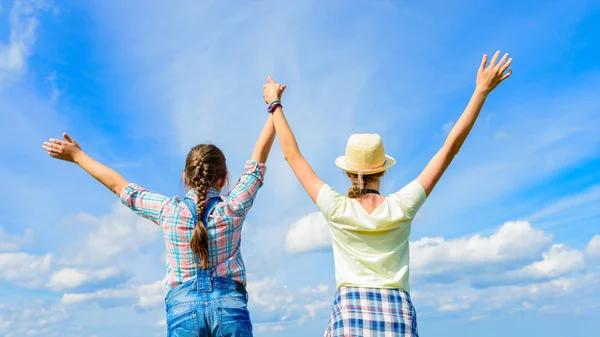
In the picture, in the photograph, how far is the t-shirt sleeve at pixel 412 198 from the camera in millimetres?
6323

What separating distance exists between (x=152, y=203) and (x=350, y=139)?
8.38 ft

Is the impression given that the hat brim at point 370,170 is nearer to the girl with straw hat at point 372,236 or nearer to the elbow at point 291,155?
the girl with straw hat at point 372,236

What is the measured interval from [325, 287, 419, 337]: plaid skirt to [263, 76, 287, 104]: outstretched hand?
2.63m

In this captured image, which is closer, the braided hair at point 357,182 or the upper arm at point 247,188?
the braided hair at point 357,182

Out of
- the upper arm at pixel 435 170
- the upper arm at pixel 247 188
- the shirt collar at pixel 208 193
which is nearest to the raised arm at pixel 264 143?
the upper arm at pixel 247 188

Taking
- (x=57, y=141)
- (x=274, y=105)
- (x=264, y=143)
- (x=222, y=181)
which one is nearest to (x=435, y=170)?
(x=274, y=105)

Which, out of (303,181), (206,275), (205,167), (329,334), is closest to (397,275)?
(329,334)

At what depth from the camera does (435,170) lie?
6.47m

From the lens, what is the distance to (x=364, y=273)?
247 inches

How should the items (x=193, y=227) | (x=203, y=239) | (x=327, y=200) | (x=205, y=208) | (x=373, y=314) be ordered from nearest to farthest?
(x=373, y=314), (x=327, y=200), (x=203, y=239), (x=193, y=227), (x=205, y=208)

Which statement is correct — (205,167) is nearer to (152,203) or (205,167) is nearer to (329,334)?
(152,203)

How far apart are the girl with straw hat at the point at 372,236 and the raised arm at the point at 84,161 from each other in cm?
244

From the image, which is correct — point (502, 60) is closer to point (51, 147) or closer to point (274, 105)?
point (274, 105)

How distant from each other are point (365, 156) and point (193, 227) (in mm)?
2176
